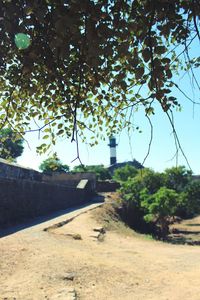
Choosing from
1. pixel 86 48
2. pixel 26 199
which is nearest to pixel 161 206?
pixel 26 199

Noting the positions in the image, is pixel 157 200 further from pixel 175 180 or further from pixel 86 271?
pixel 86 271

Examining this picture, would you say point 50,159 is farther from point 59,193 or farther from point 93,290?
point 59,193

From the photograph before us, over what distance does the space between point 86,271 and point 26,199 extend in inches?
351

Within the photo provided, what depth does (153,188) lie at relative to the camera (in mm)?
32656

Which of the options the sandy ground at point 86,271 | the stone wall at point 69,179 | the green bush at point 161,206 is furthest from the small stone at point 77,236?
the stone wall at point 69,179

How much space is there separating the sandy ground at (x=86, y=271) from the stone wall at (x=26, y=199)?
2.02 meters

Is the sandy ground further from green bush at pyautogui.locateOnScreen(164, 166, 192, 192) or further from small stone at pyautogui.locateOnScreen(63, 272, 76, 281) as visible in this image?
green bush at pyautogui.locateOnScreen(164, 166, 192, 192)

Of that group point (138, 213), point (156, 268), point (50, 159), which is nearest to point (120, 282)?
point (156, 268)

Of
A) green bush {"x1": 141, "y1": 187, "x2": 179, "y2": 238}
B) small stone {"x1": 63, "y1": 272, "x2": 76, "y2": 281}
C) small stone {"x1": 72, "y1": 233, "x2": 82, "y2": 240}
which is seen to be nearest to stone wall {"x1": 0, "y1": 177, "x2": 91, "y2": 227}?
small stone {"x1": 72, "y1": 233, "x2": 82, "y2": 240}

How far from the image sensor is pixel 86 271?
9.27 meters

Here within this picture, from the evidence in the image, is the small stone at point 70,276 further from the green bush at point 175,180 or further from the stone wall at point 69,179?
the green bush at point 175,180

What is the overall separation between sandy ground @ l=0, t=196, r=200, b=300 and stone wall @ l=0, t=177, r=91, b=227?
2.02 m

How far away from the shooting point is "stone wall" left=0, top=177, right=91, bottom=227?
1545cm

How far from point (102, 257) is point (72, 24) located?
32.3 feet
